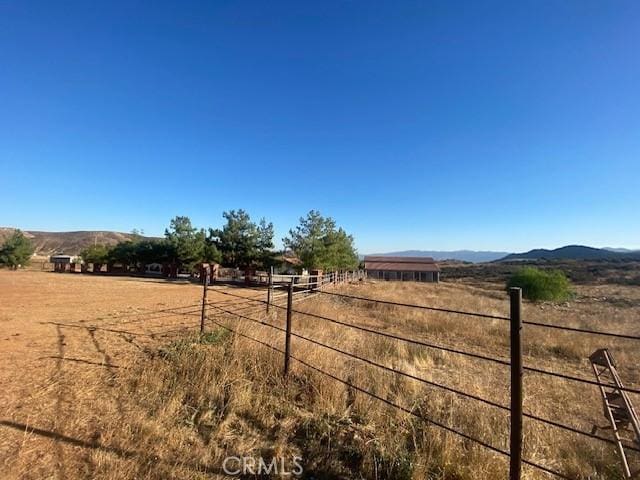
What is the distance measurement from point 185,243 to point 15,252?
82.3 ft

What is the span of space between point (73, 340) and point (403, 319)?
10.3 meters

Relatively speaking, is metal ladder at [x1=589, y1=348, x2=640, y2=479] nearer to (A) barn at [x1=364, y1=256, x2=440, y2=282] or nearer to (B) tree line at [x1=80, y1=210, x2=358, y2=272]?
(B) tree line at [x1=80, y1=210, x2=358, y2=272]

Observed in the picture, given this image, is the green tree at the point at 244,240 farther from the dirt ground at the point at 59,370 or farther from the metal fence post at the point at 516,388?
the metal fence post at the point at 516,388

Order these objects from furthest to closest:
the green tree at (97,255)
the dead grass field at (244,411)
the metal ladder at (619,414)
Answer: the green tree at (97,255), the metal ladder at (619,414), the dead grass field at (244,411)

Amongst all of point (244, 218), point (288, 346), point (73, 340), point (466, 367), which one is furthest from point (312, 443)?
point (244, 218)

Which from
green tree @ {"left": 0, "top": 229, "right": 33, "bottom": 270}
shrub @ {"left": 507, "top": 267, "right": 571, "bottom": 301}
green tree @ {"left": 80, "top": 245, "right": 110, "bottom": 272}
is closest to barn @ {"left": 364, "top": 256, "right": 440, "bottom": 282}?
shrub @ {"left": 507, "top": 267, "right": 571, "bottom": 301}

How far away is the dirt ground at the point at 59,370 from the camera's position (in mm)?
3357

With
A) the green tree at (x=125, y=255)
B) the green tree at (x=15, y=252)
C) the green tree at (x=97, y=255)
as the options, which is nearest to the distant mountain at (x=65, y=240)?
the green tree at (x=15, y=252)

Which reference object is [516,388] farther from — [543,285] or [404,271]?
[404,271]

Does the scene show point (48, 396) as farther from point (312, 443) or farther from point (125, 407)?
point (312, 443)

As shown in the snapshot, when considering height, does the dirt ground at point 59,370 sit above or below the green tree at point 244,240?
below

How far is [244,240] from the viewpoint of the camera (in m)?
38.7

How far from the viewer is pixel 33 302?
13117 millimetres

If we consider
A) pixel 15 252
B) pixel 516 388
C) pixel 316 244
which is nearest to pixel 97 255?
pixel 15 252
